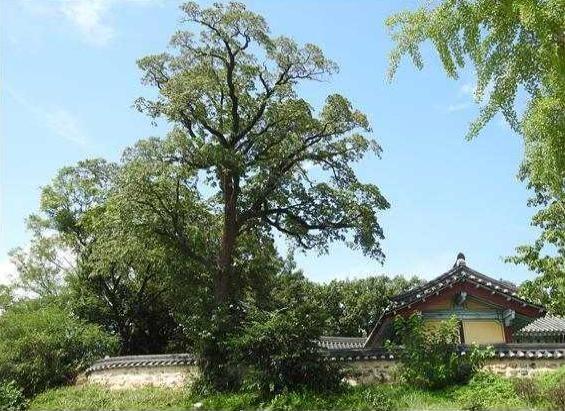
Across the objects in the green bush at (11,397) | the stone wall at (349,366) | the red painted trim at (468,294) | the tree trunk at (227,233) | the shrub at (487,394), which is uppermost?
the tree trunk at (227,233)

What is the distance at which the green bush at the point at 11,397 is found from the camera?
656 inches

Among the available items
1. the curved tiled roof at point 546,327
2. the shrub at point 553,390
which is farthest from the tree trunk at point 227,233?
the curved tiled roof at point 546,327

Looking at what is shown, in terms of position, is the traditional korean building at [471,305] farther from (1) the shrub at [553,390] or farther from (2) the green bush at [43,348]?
(2) the green bush at [43,348]

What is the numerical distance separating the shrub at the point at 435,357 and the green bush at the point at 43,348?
11.7 m

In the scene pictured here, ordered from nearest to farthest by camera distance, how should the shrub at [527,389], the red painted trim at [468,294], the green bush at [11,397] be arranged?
the shrub at [527,389], the green bush at [11,397], the red painted trim at [468,294]

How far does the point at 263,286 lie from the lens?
2131 cm

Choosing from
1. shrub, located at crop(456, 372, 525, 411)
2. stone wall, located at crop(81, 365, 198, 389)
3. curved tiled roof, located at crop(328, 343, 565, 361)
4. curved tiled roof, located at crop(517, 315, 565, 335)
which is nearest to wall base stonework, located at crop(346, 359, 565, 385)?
curved tiled roof, located at crop(328, 343, 565, 361)

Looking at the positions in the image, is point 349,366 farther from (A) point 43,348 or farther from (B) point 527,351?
(A) point 43,348

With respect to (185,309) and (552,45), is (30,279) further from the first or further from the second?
(552,45)

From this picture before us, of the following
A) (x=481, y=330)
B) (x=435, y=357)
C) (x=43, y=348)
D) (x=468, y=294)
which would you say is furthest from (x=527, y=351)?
(x=43, y=348)

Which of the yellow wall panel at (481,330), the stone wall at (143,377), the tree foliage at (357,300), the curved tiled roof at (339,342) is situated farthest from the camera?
the tree foliage at (357,300)

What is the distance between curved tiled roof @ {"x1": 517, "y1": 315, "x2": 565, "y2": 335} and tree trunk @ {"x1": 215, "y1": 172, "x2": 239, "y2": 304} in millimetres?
13573

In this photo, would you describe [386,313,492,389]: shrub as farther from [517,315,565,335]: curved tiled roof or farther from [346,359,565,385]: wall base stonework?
[517,315,565,335]: curved tiled roof

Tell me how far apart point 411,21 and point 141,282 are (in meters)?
21.5
